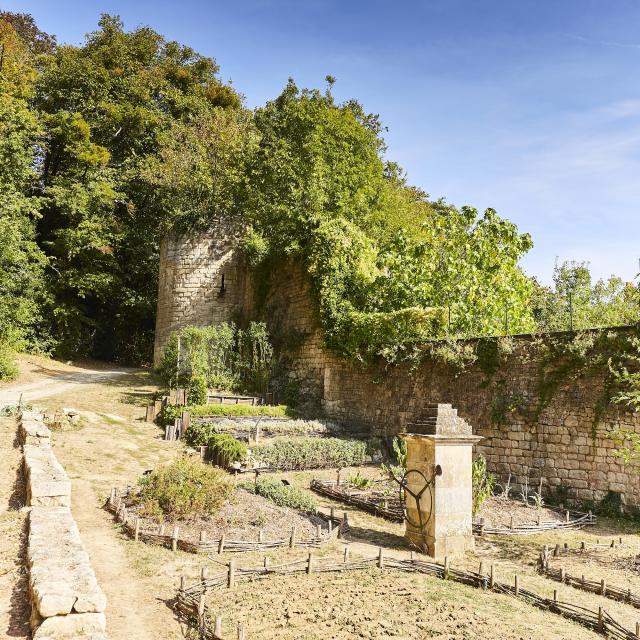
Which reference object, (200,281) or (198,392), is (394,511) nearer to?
(198,392)

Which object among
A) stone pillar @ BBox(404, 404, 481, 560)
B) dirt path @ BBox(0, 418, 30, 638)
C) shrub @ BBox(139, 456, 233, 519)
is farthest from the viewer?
shrub @ BBox(139, 456, 233, 519)

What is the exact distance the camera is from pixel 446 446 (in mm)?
7523

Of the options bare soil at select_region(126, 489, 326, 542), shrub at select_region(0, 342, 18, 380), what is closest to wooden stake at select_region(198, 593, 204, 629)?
bare soil at select_region(126, 489, 326, 542)

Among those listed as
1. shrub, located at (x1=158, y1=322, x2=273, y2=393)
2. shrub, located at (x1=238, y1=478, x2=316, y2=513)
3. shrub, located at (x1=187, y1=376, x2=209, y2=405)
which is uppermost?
shrub, located at (x1=158, y1=322, x2=273, y2=393)

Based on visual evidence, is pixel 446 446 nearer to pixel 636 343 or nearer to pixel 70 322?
pixel 636 343

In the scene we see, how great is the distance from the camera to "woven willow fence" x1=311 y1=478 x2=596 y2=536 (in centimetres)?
841

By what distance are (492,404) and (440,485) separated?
5787 mm

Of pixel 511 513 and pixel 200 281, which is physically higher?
pixel 200 281

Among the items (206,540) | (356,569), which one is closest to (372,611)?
(356,569)

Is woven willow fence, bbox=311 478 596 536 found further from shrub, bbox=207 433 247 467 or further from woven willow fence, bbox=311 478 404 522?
shrub, bbox=207 433 247 467

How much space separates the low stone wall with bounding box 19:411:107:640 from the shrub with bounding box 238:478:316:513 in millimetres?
3328

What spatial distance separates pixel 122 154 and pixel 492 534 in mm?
27796

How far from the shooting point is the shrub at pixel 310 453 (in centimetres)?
1230

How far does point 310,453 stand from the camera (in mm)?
12828
